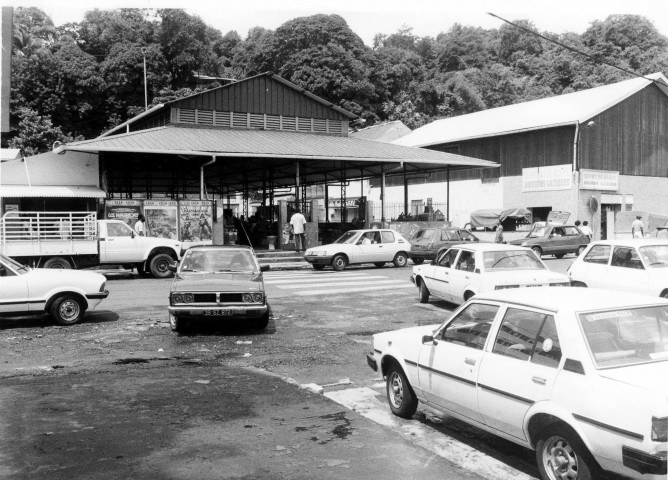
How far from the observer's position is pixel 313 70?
2472cm

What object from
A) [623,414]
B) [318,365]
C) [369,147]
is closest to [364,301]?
[318,365]

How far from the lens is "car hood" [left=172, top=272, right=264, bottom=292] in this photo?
1041 centimetres

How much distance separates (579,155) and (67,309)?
1293 inches

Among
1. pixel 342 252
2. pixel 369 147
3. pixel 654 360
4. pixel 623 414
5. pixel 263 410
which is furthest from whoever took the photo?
pixel 369 147

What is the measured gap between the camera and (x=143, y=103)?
48.6 meters

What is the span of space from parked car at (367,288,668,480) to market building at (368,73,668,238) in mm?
31605

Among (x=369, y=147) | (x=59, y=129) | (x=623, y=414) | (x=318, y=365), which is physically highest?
(x=59, y=129)

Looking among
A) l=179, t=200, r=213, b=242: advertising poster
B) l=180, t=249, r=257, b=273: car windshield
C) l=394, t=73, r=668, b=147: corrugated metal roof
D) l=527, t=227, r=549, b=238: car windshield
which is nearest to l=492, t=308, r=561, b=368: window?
l=180, t=249, r=257, b=273: car windshield

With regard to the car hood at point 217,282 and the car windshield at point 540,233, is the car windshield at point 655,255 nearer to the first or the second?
the car hood at point 217,282

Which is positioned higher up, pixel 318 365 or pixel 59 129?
pixel 59 129

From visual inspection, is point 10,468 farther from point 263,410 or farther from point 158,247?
point 158,247

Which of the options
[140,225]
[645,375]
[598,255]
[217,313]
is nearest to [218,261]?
[217,313]

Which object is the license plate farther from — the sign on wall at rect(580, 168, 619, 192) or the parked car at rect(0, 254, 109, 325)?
the sign on wall at rect(580, 168, 619, 192)

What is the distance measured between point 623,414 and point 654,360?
2.42ft
